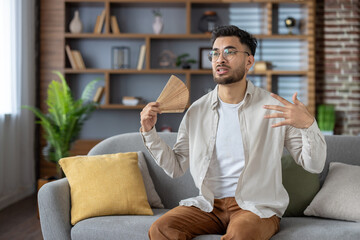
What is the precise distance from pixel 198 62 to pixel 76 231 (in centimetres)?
370

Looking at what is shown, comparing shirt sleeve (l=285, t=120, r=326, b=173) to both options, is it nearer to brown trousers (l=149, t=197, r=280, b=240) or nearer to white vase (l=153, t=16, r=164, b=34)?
brown trousers (l=149, t=197, r=280, b=240)

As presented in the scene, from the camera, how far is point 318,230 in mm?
2062

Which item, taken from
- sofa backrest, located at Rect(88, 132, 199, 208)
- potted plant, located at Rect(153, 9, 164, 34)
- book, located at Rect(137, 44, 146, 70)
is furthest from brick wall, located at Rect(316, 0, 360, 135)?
sofa backrest, located at Rect(88, 132, 199, 208)

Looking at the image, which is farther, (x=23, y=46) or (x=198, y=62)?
(x=198, y=62)

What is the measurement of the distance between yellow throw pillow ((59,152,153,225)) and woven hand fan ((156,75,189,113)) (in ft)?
1.94

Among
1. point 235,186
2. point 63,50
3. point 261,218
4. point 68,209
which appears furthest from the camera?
point 63,50

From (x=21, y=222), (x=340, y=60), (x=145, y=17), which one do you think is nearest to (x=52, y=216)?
(x=21, y=222)

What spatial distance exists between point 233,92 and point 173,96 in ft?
1.02

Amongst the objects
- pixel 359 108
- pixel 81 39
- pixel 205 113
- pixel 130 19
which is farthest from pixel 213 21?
pixel 205 113

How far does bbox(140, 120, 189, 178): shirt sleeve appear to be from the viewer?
6.72 ft

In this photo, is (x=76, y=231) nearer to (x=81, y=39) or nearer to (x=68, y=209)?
(x=68, y=209)

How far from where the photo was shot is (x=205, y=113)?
7.27ft

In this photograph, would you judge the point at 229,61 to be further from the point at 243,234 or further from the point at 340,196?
the point at 340,196

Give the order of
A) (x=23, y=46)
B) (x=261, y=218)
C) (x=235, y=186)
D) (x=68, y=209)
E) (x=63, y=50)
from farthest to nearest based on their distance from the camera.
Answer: (x=63, y=50) < (x=23, y=46) < (x=68, y=209) < (x=235, y=186) < (x=261, y=218)
